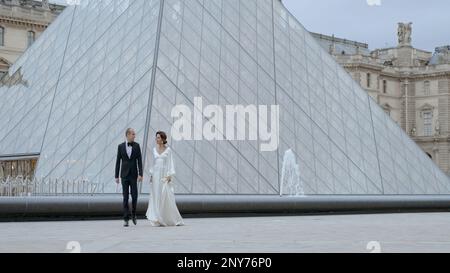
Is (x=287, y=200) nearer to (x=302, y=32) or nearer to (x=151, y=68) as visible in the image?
(x=151, y=68)

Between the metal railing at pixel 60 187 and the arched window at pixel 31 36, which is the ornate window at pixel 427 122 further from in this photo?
the metal railing at pixel 60 187

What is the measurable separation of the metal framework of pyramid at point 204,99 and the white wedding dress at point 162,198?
13.0 ft

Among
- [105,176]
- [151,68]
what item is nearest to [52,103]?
[151,68]

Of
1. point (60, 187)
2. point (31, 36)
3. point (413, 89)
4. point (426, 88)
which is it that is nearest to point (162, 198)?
point (60, 187)

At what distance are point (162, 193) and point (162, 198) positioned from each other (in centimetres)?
7

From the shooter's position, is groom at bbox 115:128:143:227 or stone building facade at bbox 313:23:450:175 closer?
groom at bbox 115:128:143:227

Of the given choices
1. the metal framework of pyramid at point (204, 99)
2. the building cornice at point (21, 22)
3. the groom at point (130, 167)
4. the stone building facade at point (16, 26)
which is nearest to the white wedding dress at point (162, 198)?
the groom at point (130, 167)

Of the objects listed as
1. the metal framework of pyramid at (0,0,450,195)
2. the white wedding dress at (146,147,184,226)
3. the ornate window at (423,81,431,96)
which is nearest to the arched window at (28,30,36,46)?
the metal framework of pyramid at (0,0,450,195)

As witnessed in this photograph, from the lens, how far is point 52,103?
21406 millimetres

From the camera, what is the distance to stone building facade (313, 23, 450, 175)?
275 ft

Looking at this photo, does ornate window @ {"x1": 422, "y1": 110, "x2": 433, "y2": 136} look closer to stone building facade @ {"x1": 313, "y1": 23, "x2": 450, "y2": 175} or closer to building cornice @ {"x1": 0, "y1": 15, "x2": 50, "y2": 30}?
stone building facade @ {"x1": 313, "y1": 23, "x2": 450, "y2": 175}

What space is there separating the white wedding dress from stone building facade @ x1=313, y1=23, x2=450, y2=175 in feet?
233

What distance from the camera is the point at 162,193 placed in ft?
39.0
